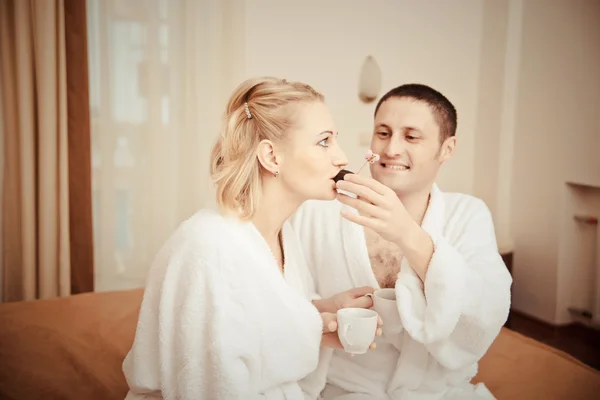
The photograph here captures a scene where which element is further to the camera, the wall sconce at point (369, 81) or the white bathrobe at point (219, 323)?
the wall sconce at point (369, 81)

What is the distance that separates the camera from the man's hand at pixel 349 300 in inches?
51.1

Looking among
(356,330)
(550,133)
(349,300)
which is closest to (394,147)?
(349,300)

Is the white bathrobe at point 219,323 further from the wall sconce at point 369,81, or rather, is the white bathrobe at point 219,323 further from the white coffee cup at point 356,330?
the wall sconce at point 369,81

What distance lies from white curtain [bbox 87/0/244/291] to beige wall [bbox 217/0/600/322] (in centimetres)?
13

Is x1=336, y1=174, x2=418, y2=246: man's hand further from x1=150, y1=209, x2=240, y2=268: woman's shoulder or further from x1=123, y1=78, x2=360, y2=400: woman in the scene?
x1=150, y1=209, x2=240, y2=268: woman's shoulder

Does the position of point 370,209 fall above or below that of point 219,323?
above

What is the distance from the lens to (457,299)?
1.21 metres

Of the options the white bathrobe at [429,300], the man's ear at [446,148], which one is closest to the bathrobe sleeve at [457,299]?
the white bathrobe at [429,300]

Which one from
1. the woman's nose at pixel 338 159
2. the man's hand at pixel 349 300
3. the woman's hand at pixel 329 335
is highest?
the woman's nose at pixel 338 159

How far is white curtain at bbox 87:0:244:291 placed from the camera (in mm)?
2674

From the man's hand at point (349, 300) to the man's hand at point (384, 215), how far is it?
0.52ft

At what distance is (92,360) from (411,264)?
1008 millimetres

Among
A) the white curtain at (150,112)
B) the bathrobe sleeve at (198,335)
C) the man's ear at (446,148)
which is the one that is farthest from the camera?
the white curtain at (150,112)

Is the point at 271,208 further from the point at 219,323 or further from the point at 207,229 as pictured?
the point at 219,323
